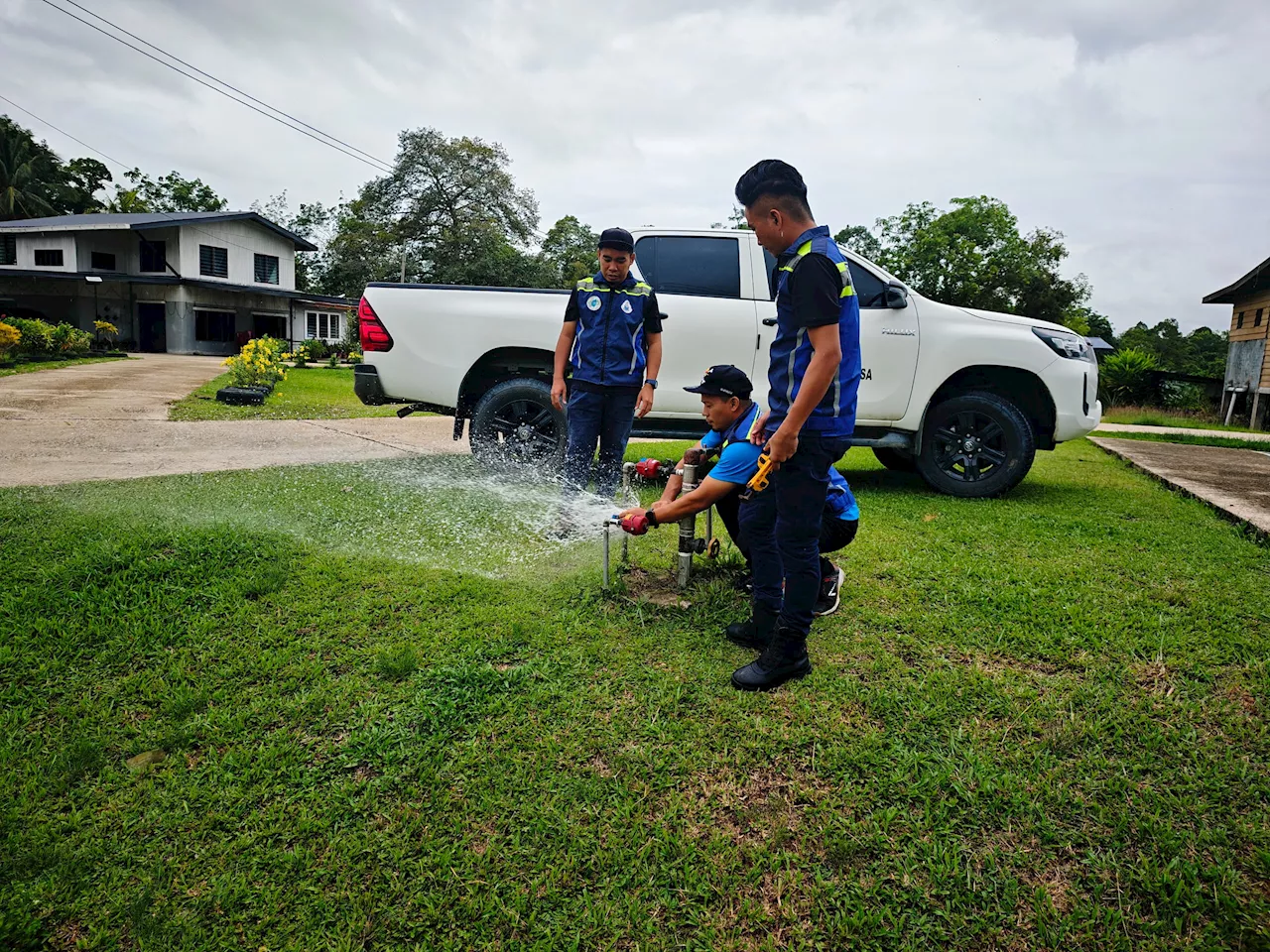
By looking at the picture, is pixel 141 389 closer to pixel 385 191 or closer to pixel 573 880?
pixel 573 880

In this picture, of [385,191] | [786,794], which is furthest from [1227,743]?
[385,191]

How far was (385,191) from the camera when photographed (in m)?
37.0

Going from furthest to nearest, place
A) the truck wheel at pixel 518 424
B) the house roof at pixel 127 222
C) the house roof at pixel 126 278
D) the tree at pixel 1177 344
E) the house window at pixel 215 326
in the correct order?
the tree at pixel 1177 344 < the house window at pixel 215 326 < the house roof at pixel 126 278 < the house roof at pixel 127 222 < the truck wheel at pixel 518 424

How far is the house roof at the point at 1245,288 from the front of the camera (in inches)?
686

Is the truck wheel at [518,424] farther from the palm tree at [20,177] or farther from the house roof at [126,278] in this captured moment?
the palm tree at [20,177]

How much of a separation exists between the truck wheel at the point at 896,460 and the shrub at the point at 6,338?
19.9 m

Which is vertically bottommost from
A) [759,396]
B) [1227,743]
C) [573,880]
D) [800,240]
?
[573,880]

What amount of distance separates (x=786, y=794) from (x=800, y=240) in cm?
186

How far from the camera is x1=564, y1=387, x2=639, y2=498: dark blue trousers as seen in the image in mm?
4449

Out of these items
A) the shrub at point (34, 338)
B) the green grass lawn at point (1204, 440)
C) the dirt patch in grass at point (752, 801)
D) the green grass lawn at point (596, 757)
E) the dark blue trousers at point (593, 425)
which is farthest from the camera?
the shrub at point (34, 338)

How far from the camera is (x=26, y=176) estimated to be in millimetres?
45219

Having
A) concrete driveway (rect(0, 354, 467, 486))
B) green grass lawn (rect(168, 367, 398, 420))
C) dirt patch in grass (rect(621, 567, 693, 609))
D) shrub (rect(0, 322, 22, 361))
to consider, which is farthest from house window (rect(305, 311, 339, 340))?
dirt patch in grass (rect(621, 567, 693, 609))

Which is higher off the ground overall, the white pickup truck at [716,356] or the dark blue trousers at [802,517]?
the white pickup truck at [716,356]

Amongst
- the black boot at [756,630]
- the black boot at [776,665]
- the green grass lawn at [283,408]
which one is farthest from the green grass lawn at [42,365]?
the black boot at [776,665]
